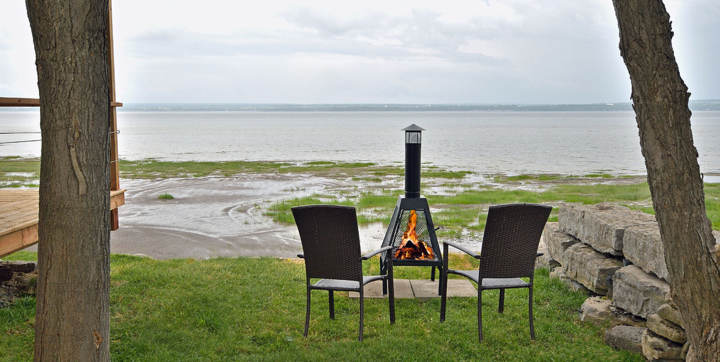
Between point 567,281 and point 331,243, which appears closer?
point 331,243

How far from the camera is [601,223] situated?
5578mm

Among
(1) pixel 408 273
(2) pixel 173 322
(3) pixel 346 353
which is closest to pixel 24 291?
(2) pixel 173 322

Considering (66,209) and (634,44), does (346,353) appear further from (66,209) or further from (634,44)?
(634,44)

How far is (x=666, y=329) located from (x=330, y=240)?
8.11ft

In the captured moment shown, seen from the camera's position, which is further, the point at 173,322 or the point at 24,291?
the point at 24,291

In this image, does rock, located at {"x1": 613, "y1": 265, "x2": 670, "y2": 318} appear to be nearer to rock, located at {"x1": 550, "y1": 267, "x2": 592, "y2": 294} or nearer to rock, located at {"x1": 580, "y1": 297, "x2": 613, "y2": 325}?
rock, located at {"x1": 580, "y1": 297, "x2": 613, "y2": 325}

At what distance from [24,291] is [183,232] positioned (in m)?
4.90

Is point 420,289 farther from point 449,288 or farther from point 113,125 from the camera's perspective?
point 113,125

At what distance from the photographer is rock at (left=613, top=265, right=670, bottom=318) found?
14.7 ft

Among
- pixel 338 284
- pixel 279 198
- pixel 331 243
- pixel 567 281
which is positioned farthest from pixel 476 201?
pixel 331 243

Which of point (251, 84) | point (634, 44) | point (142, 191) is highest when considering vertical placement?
point (251, 84)

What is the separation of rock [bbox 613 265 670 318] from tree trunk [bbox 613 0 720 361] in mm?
1445

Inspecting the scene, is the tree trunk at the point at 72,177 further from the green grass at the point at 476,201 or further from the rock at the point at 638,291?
the green grass at the point at 476,201

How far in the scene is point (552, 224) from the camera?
277 inches
